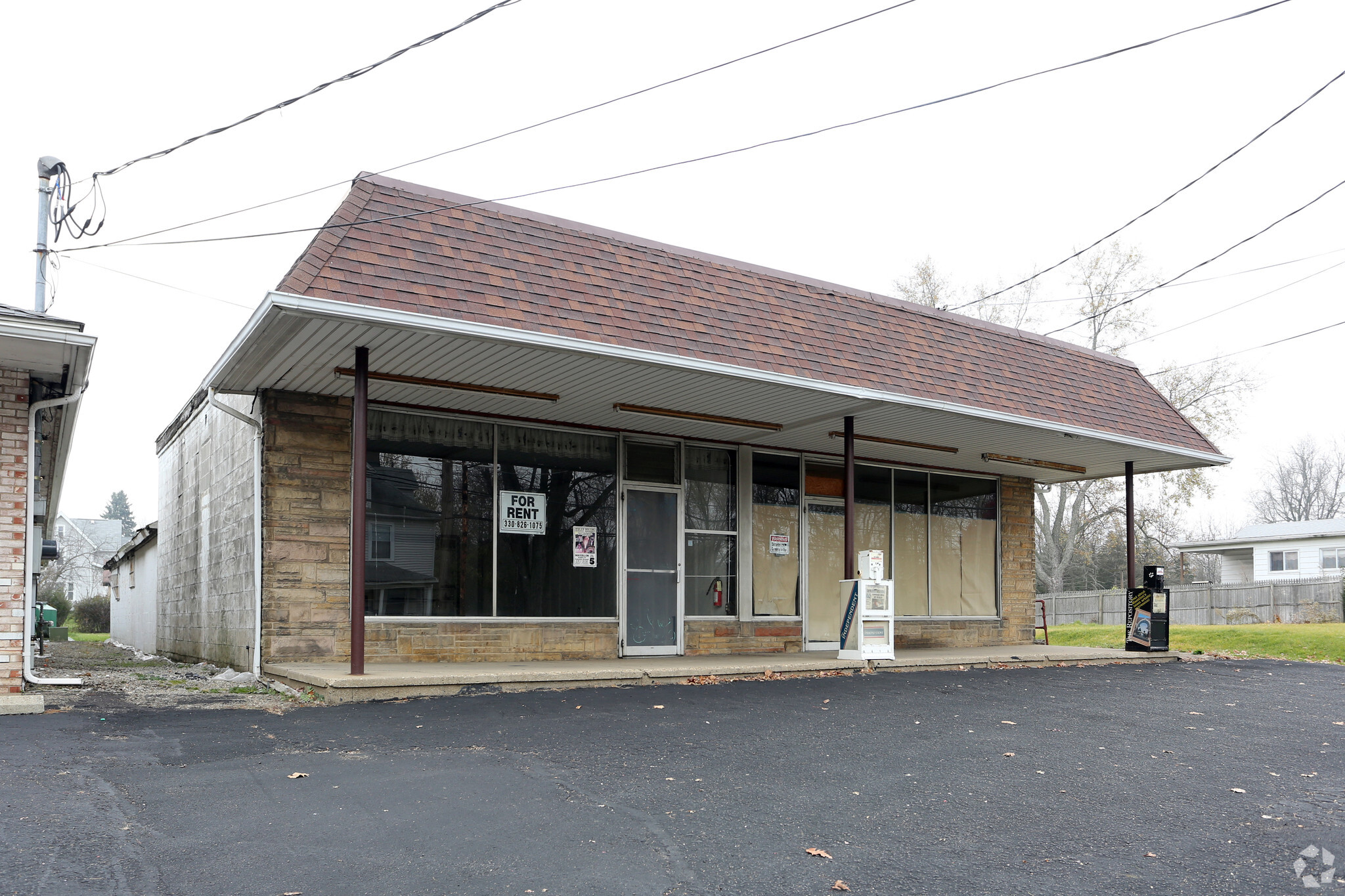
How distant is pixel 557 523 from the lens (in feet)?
40.1

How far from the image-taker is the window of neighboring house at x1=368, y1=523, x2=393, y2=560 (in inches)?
430

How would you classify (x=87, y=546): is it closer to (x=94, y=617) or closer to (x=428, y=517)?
(x=94, y=617)

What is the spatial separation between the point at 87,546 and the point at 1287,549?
6930cm

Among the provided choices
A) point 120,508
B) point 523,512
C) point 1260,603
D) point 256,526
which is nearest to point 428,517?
point 523,512

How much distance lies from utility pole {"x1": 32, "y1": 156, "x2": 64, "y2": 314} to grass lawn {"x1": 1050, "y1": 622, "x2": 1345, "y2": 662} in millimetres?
17803

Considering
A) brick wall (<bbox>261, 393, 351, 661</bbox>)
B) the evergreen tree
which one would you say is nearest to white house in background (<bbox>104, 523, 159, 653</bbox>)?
brick wall (<bbox>261, 393, 351, 661</bbox>)

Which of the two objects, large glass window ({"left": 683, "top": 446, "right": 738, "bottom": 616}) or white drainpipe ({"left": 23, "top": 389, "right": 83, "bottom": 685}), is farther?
large glass window ({"left": 683, "top": 446, "right": 738, "bottom": 616})

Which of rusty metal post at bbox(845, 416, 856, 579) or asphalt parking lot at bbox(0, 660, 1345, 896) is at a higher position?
rusty metal post at bbox(845, 416, 856, 579)

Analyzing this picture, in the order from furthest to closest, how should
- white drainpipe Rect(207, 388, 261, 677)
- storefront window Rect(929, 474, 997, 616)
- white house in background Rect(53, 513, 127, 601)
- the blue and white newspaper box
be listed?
white house in background Rect(53, 513, 127, 601), storefront window Rect(929, 474, 997, 616), the blue and white newspaper box, white drainpipe Rect(207, 388, 261, 677)

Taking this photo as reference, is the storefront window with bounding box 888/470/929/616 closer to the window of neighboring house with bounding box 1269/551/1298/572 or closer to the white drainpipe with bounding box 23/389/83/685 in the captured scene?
the white drainpipe with bounding box 23/389/83/685

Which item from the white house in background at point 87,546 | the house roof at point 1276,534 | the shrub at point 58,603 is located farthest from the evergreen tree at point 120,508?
the house roof at point 1276,534

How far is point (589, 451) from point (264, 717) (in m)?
5.76

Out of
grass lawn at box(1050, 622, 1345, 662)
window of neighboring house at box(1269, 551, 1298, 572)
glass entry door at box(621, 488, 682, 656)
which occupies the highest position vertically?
glass entry door at box(621, 488, 682, 656)

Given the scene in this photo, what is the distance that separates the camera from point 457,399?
11.2m
